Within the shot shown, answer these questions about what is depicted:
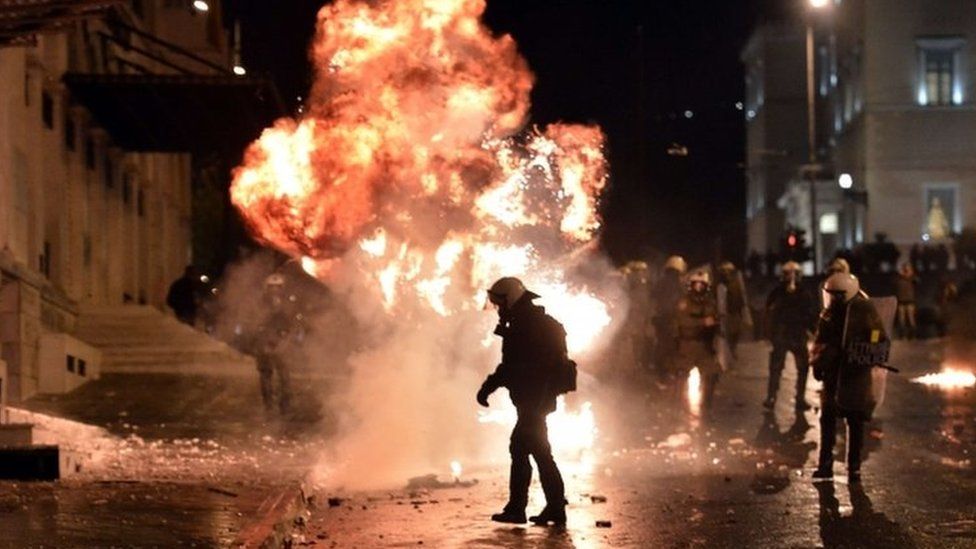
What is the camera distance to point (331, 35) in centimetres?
1742

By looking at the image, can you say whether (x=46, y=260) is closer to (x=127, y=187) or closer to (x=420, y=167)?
(x=127, y=187)

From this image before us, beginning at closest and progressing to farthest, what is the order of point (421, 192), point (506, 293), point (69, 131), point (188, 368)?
point (506, 293) < point (421, 192) < point (188, 368) < point (69, 131)

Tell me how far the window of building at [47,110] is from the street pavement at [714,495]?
34.8ft

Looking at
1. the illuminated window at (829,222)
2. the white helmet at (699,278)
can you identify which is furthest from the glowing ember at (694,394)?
the illuminated window at (829,222)

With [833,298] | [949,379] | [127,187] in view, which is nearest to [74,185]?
[127,187]

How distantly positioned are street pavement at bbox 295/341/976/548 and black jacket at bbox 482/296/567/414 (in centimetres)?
87

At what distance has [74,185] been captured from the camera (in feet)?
92.1

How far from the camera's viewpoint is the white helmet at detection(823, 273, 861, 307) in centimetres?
1393

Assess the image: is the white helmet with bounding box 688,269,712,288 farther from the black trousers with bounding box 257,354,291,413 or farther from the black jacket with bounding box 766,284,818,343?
the black trousers with bounding box 257,354,291,413

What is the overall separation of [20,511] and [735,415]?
1019 cm

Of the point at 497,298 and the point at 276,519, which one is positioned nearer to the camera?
the point at 276,519

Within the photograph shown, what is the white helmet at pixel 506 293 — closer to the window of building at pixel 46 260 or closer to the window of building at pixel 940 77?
the window of building at pixel 46 260

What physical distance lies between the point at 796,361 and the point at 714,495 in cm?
672

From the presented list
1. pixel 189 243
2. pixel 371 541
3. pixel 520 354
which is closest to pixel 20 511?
pixel 371 541
